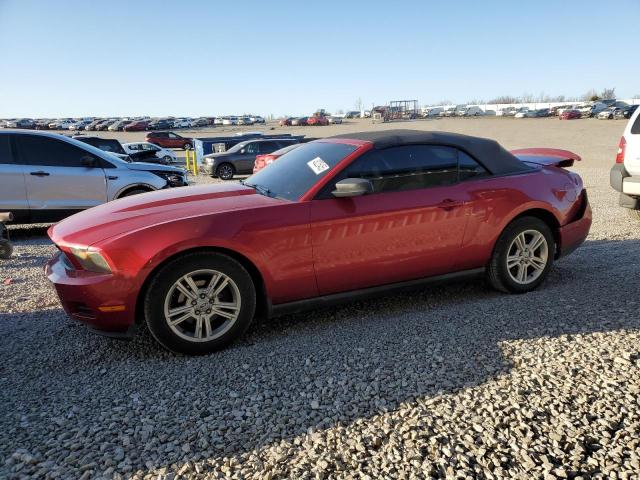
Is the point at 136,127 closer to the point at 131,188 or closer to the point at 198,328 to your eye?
the point at 131,188

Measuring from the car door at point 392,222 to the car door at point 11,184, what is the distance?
5.83 meters

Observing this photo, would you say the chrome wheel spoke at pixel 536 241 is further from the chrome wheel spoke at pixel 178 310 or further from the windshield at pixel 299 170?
the chrome wheel spoke at pixel 178 310

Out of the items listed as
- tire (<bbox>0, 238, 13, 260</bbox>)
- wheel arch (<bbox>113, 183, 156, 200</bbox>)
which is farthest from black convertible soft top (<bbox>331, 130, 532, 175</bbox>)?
wheel arch (<bbox>113, 183, 156, 200</bbox>)

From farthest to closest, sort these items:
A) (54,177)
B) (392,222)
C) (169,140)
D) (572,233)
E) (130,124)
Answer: (130,124), (169,140), (54,177), (572,233), (392,222)

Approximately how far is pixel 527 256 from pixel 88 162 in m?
6.64

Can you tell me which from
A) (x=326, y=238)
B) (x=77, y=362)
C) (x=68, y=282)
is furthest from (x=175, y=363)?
(x=326, y=238)

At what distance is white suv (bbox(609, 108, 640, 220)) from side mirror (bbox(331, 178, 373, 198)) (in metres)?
5.22

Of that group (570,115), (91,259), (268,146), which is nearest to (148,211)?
(91,259)

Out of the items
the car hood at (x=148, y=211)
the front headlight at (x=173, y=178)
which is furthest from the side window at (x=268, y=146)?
the car hood at (x=148, y=211)

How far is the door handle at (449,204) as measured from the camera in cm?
409

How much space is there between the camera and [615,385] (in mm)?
2852

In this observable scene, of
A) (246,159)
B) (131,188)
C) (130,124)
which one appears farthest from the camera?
(130,124)

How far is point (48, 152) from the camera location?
25.4 ft

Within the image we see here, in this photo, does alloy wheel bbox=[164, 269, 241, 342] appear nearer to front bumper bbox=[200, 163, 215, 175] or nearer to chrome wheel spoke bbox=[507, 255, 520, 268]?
chrome wheel spoke bbox=[507, 255, 520, 268]
